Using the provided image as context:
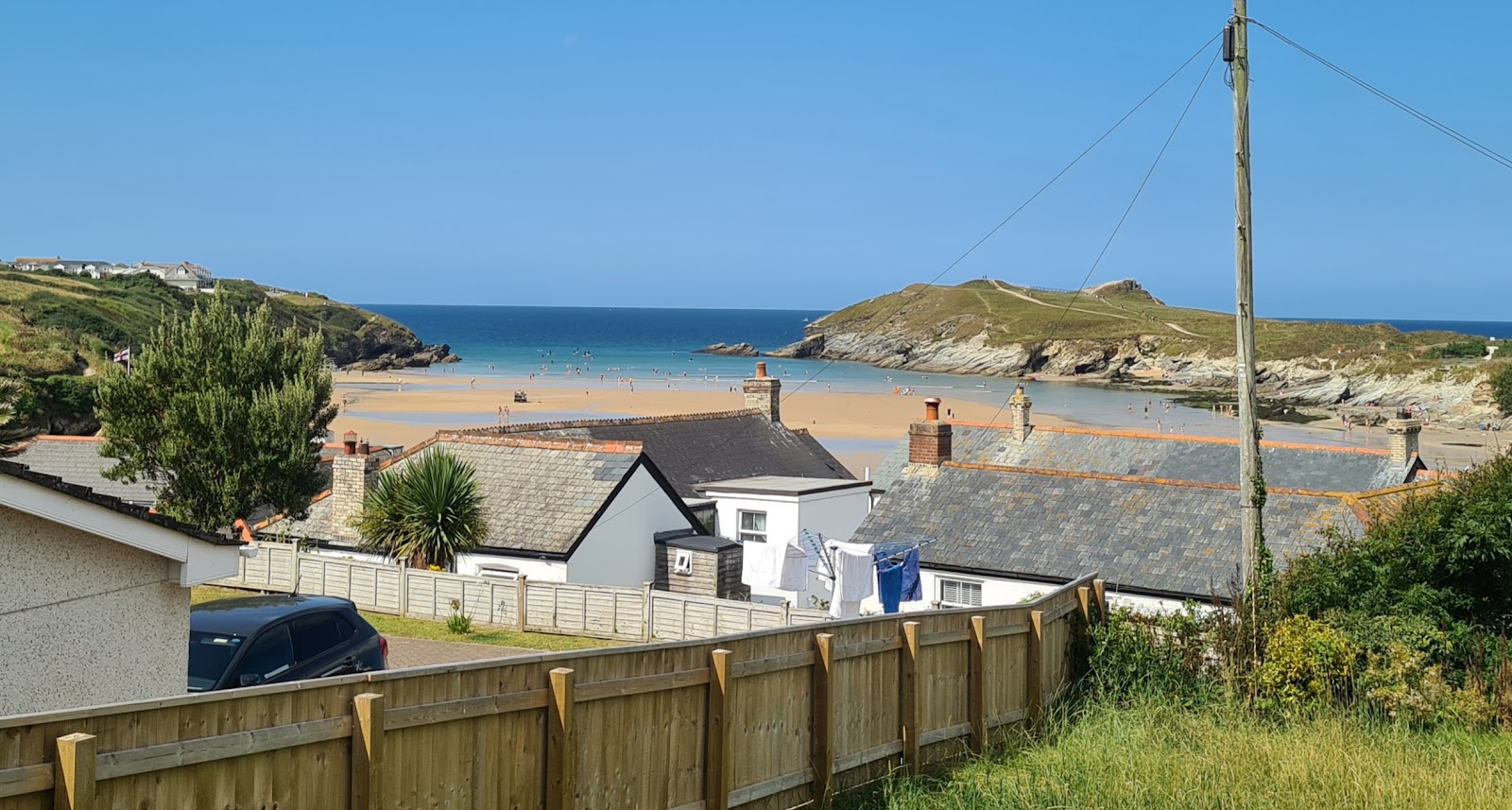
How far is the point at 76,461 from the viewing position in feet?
119

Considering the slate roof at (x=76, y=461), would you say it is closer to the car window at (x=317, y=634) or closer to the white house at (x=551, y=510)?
the white house at (x=551, y=510)

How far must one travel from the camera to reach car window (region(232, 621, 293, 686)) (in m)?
13.9

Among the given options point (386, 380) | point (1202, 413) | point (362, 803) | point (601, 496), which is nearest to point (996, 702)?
A: point (362, 803)

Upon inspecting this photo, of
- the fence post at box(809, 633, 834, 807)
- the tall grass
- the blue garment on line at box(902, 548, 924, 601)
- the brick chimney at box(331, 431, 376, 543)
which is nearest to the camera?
the tall grass

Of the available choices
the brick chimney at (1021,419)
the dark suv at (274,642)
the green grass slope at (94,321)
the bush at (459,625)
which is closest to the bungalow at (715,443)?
the brick chimney at (1021,419)

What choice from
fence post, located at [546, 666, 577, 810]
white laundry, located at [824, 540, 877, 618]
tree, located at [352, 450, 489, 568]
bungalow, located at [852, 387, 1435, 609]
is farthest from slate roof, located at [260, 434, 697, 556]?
fence post, located at [546, 666, 577, 810]

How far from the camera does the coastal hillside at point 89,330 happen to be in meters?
58.2

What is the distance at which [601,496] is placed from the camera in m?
29.9

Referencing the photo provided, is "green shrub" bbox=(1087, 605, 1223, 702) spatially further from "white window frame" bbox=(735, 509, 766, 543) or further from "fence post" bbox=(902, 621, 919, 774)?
"white window frame" bbox=(735, 509, 766, 543)

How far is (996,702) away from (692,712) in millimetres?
3779

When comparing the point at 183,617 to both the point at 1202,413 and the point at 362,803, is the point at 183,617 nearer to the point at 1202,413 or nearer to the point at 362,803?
the point at 362,803

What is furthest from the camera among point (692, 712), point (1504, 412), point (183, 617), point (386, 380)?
point (386, 380)

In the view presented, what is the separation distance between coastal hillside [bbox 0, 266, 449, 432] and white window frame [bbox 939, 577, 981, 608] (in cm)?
1761

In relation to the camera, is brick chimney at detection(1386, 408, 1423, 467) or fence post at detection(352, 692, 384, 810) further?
brick chimney at detection(1386, 408, 1423, 467)
